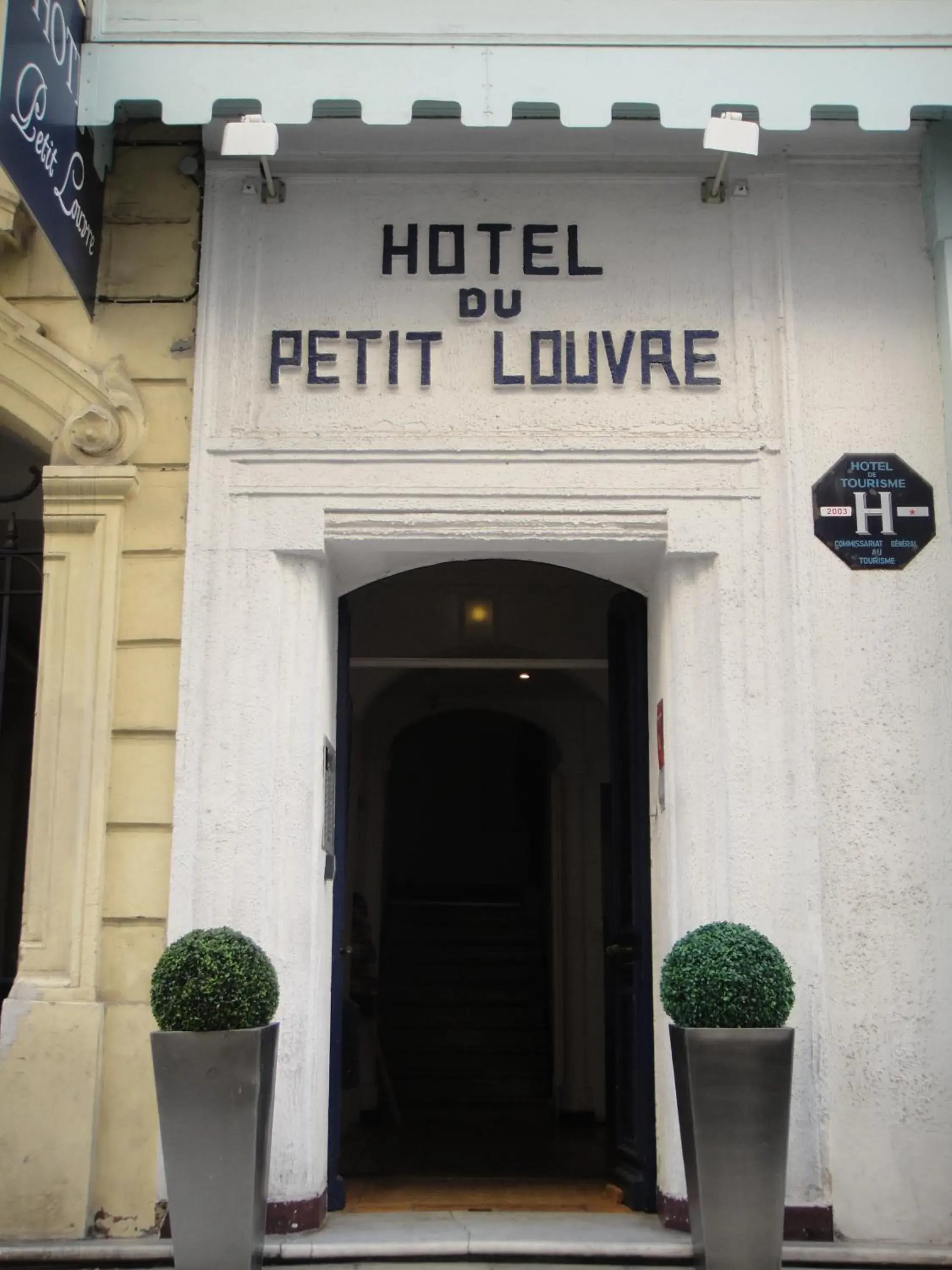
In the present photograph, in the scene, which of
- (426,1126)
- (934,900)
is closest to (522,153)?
(934,900)

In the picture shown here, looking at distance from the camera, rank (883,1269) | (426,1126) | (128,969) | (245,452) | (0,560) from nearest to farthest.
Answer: (883,1269) → (128,969) → (245,452) → (0,560) → (426,1126)

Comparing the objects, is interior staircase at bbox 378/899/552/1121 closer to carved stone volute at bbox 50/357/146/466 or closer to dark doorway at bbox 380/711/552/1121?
dark doorway at bbox 380/711/552/1121

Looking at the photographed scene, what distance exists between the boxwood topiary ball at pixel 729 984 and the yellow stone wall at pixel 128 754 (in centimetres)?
205

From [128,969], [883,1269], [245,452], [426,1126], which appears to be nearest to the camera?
[883,1269]

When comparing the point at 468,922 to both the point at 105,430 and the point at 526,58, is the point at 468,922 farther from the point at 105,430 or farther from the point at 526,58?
the point at 526,58

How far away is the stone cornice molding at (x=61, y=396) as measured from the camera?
5.71m

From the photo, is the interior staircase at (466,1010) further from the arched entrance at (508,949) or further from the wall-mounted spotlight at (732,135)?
the wall-mounted spotlight at (732,135)

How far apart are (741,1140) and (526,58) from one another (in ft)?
13.7

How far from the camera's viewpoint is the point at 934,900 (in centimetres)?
539

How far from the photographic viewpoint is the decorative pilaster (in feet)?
16.6

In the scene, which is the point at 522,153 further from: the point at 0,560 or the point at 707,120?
the point at 0,560

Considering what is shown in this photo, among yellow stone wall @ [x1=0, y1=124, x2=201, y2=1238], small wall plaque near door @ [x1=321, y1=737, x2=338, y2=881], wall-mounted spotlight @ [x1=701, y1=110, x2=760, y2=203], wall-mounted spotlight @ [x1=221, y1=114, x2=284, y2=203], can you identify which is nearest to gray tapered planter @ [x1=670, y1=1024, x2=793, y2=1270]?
small wall plaque near door @ [x1=321, y1=737, x2=338, y2=881]

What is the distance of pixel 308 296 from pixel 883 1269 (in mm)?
4475

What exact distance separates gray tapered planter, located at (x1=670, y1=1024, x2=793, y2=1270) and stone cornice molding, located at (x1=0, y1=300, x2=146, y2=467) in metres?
3.35
